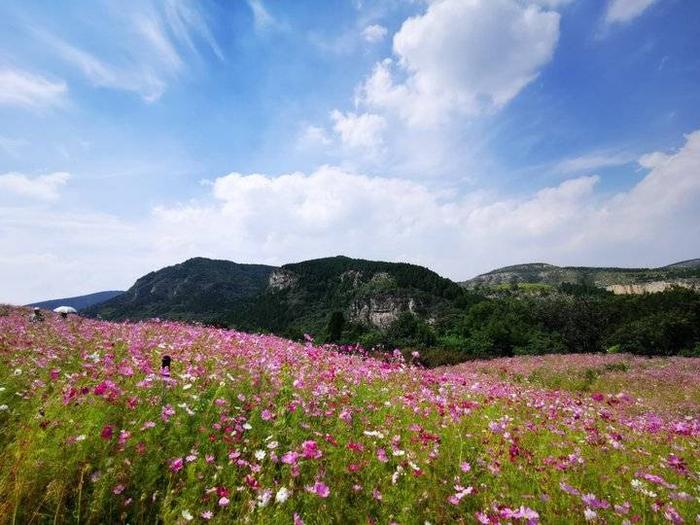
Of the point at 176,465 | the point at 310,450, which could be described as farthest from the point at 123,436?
the point at 310,450

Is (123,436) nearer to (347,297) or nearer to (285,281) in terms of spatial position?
(347,297)

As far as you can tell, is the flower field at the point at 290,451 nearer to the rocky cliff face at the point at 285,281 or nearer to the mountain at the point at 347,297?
the mountain at the point at 347,297

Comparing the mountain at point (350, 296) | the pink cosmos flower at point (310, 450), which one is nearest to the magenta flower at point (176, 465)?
the pink cosmos flower at point (310, 450)

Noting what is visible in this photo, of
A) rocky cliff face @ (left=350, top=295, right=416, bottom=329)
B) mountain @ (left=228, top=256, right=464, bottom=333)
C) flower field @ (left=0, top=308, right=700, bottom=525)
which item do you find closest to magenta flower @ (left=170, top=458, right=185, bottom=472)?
flower field @ (left=0, top=308, right=700, bottom=525)

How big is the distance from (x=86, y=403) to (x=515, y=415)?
603 centimetres

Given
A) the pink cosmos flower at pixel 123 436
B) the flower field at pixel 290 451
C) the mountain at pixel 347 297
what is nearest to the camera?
the flower field at pixel 290 451

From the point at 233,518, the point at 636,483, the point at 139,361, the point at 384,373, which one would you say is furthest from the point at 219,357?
the point at 636,483

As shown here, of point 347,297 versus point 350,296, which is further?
point 347,297

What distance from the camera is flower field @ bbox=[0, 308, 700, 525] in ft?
10.4

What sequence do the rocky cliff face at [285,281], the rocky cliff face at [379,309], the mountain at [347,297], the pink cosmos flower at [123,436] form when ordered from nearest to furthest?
1. the pink cosmos flower at [123,436]
2. the rocky cliff face at [379,309]
3. the mountain at [347,297]
4. the rocky cliff face at [285,281]

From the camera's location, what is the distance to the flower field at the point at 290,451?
317cm

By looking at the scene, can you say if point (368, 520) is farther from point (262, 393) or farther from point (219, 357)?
point (219, 357)

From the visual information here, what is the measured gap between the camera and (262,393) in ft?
18.2

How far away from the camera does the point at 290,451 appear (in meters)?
3.92
